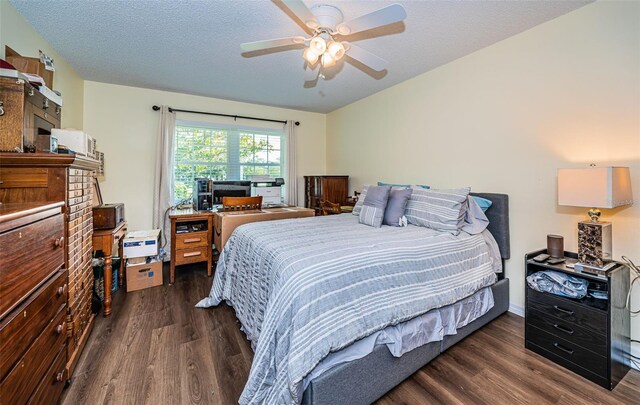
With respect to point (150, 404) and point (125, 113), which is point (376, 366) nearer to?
point (150, 404)

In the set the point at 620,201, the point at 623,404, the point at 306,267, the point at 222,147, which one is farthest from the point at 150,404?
the point at 222,147

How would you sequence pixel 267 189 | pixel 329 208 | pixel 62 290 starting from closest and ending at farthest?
pixel 62 290 < pixel 329 208 < pixel 267 189

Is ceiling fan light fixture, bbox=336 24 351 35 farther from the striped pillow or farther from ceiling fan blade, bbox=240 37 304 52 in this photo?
the striped pillow

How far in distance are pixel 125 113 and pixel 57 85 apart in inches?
36.8

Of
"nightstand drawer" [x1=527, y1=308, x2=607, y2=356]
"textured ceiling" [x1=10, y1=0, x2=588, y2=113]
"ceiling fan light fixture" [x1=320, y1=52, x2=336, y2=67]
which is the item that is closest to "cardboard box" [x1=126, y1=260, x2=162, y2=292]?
"textured ceiling" [x1=10, y1=0, x2=588, y2=113]

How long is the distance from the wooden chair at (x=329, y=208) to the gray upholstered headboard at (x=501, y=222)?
6.20 feet

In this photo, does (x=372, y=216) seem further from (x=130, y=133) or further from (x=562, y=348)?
(x=130, y=133)

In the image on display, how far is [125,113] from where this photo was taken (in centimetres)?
352

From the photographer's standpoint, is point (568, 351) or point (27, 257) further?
point (568, 351)

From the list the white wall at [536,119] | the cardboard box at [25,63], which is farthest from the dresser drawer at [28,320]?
the white wall at [536,119]

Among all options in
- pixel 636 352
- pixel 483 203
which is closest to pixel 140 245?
pixel 483 203

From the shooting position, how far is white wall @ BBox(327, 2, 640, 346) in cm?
178

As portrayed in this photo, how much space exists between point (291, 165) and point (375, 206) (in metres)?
2.40

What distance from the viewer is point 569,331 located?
66.7 inches
